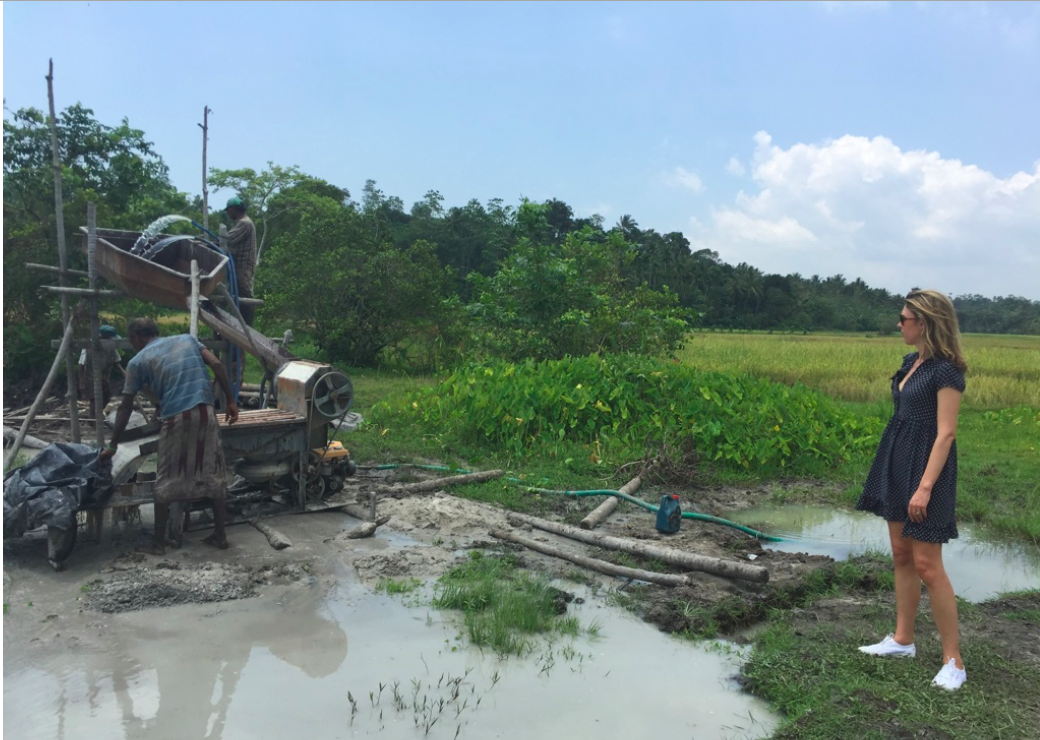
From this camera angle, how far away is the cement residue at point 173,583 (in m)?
4.84

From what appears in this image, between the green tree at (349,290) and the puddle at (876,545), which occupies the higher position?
the green tree at (349,290)

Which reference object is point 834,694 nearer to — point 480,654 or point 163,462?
point 480,654

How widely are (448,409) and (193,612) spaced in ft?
19.3

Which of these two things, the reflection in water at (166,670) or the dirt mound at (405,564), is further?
the dirt mound at (405,564)

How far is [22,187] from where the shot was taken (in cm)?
1677

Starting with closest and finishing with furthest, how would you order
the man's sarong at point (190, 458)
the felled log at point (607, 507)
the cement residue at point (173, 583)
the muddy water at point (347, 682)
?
the muddy water at point (347, 682) < the cement residue at point (173, 583) < the man's sarong at point (190, 458) < the felled log at point (607, 507)

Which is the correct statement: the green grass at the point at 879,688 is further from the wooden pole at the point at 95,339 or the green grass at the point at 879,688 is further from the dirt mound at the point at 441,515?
the wooden pole at the point at 95,339

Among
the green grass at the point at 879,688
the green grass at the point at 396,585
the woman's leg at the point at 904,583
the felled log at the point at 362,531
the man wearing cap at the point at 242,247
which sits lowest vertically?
the green grass at the point at 396,585

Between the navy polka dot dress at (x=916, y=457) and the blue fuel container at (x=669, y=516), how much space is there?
2.50 meters

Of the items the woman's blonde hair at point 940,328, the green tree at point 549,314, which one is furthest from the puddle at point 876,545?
the green tree at point 549,314

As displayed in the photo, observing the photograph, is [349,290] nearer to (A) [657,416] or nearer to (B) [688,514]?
(A) [657,416]

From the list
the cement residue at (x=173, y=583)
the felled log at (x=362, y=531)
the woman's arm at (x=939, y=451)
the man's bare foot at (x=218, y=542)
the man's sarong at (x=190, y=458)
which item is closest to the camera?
the woman's arm at (x=939, y=451)

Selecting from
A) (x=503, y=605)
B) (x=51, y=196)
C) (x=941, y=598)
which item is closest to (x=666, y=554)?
(x=503, y=605)

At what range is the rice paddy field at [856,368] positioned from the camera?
1505cm
